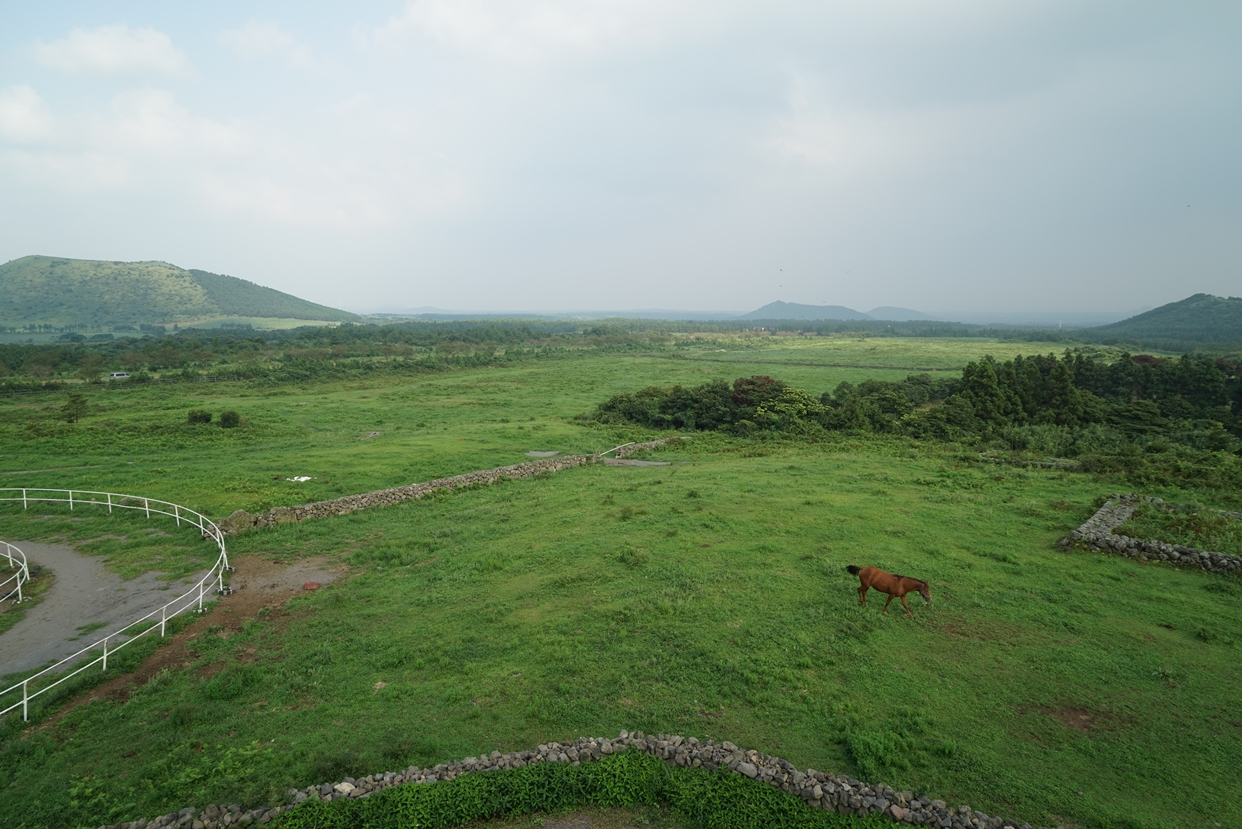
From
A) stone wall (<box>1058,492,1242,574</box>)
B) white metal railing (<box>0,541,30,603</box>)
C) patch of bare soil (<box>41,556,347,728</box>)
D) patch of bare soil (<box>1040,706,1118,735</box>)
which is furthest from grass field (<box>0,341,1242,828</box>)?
white metal railing (<box>0,541,30,603</box>)

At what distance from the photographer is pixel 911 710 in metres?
9.98

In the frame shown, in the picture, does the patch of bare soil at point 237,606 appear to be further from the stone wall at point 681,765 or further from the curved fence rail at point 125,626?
the stone wall at point 681,765

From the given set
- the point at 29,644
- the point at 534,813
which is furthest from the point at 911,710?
the point at 29,644

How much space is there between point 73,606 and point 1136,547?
28.6m

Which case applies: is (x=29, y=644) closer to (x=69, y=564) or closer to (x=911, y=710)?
(x=69, y=564)

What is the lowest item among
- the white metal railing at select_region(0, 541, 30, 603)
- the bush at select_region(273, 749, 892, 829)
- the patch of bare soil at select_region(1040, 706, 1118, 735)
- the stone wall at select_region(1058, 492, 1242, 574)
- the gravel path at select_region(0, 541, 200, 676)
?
the gravel path at select_region(0, 541, 200, 676)

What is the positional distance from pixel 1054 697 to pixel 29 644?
21.1 meters

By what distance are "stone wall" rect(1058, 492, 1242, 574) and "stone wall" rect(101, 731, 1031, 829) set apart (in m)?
13.0

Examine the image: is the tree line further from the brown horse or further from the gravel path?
the gravel path

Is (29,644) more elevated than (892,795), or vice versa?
(892,795)

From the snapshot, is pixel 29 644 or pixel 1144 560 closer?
pixel 29 644

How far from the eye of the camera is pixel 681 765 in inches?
348

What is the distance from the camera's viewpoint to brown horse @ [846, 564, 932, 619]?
43.6ft

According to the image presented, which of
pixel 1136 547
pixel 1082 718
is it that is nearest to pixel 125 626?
pixel 1082 718
